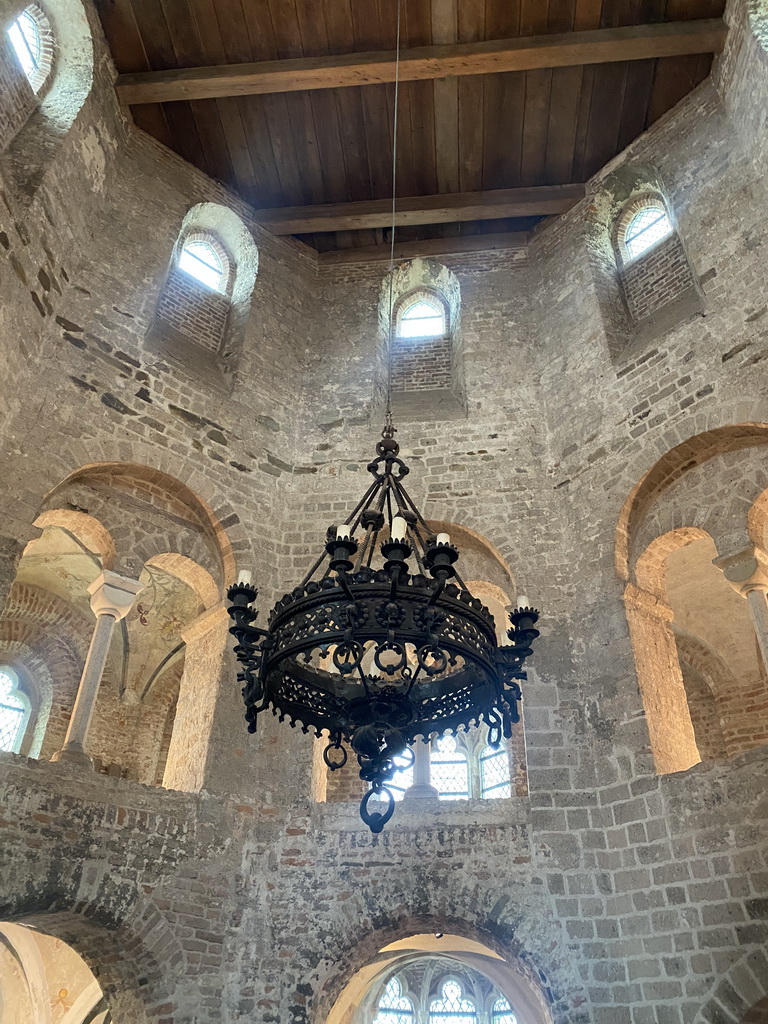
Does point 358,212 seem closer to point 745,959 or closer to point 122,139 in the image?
point 122,139

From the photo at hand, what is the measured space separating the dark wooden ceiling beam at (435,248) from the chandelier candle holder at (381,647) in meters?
6.95

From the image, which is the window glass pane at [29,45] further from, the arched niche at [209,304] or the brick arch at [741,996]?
the brick arch at [741,996]

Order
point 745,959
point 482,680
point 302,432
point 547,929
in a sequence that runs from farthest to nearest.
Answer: point 302,432, point 547,929, point 745,959, point 482,680

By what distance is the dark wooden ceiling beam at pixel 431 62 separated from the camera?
8.63m

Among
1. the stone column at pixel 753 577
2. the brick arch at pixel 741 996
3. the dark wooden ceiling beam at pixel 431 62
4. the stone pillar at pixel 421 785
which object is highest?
the dark wooden ceiling beam at pixel 431 62

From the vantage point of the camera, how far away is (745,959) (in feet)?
16.9

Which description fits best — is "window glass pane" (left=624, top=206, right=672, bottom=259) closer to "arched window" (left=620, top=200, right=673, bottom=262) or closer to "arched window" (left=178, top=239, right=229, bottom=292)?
"arched window" (left=620, top=200, right=673, bottom=262)

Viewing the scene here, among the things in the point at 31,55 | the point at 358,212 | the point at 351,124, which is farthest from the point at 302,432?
the point at 31,55

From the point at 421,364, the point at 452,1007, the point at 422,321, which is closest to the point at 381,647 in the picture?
the point at 421,364

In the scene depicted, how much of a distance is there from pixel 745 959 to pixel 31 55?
9.68 meters

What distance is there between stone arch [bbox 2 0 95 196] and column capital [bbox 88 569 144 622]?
3402 mm

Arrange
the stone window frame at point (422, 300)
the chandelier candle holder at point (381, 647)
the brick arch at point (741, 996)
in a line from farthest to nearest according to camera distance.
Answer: the stone window frame at point (422, 300) < the brick arch at point (741, 996) < the chandelier candle holder at point (381, 647)

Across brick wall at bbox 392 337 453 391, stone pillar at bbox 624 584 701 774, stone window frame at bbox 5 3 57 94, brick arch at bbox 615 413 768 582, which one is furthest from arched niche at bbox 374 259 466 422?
stone window frame at bbox 5 3 57 94

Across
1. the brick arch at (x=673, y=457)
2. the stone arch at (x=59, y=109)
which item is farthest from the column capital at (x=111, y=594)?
the brick arch at (x=673, y=457)
